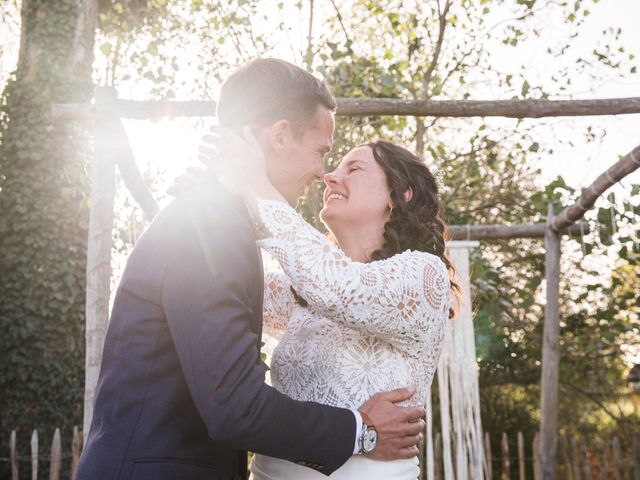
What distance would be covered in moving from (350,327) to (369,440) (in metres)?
0.29

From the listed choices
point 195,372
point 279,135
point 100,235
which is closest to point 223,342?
point 195,372

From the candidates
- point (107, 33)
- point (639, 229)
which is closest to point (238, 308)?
point (639, 229)

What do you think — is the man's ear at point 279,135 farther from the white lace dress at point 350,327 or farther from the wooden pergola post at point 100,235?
the wooden pergola post at point 100,235

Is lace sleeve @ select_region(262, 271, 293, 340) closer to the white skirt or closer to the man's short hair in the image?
the white skirt

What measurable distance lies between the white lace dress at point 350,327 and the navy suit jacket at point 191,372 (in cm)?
18

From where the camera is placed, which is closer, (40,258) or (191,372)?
(191,372)

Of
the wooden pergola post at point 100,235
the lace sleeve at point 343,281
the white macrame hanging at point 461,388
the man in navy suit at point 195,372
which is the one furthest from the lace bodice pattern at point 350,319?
the white macrame hanging at point 461,388

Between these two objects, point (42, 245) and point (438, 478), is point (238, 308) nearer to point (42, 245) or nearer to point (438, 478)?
point (438, 478)

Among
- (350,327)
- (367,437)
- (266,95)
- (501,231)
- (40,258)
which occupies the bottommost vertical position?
(367,437)

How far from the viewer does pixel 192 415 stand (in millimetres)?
1687

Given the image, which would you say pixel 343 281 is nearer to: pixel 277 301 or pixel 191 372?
pixel 191 372

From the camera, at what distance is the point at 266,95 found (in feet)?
6.34

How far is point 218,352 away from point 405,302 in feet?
2.08

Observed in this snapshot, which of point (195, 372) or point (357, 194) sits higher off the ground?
point (357, 194)
